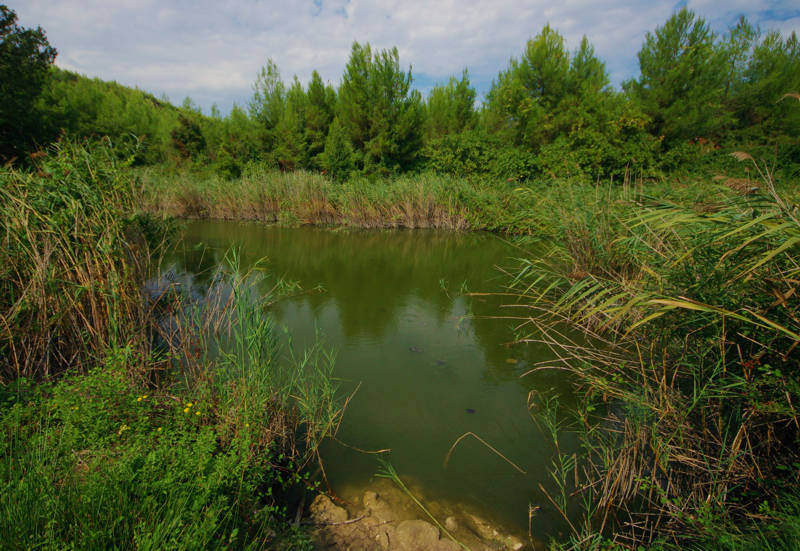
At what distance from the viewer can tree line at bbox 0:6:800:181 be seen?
15.7 meters

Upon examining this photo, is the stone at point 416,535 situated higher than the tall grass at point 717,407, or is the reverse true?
the tall grass at point 717,407

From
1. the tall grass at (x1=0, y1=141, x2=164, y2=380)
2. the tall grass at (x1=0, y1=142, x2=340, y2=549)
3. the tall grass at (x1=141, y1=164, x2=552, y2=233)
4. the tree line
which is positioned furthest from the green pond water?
the tree line

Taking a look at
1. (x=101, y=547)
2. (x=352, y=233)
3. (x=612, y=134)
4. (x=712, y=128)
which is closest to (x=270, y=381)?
(x=101, y=547)

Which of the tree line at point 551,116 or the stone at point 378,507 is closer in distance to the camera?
the stone at point 378,507

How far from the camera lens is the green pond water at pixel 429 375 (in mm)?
2221

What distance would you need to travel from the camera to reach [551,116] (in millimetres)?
17422

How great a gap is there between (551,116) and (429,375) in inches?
690

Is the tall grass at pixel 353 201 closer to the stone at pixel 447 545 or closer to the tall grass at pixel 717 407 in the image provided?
the tall grass at pixel 717 407

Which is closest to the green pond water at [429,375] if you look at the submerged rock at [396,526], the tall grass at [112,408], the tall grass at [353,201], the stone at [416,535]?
the submerged rock at [396,526]

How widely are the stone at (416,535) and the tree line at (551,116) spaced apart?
46.4ft

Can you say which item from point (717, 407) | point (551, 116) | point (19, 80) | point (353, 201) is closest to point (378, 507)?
point (717, 407)

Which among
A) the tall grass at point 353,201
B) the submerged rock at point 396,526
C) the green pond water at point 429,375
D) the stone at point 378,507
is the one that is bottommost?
the stone at point 378,507

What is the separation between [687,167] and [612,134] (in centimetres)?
387

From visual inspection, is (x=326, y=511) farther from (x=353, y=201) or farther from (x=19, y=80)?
(x=19, y=80)
